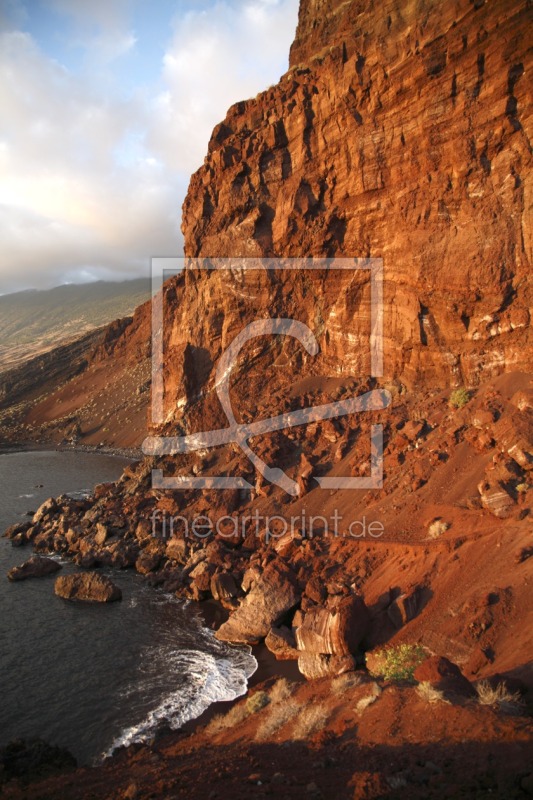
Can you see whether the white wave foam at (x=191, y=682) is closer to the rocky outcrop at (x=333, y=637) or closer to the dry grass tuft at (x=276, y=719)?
the rocky outcrop at (x=333, y=637)

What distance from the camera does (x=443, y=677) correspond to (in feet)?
40.2

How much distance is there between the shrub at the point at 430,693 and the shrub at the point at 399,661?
2.68 meters

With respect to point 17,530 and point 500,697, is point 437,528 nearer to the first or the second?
point 500,697

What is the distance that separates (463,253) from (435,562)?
16526 mm

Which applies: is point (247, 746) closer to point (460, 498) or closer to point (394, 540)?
point (394, 540)

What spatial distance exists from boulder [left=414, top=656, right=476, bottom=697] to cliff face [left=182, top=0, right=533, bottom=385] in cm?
1713

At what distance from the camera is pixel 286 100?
35406 mm

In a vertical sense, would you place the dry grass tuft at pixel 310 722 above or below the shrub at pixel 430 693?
below

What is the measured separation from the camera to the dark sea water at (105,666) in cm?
1634

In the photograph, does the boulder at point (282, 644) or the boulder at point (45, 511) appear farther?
the boulder at point (45, 511)

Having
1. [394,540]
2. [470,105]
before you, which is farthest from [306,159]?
[394,540]

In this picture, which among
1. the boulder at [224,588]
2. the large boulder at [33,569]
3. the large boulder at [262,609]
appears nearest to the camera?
the large boulder at [262,609]

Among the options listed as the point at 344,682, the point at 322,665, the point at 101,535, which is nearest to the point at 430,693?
the point at 344,682

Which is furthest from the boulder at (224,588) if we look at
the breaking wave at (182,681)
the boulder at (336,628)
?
the boulder at (336,628)
